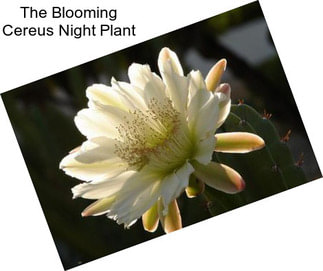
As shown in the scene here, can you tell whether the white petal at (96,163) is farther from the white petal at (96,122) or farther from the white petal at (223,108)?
the white petal at (223,108)

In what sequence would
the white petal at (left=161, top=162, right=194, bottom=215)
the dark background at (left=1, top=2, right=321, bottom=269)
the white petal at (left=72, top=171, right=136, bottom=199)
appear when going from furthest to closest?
1. the dark background at (left=1, top=2, right=321, bottom=269)
2. the white petal at (left=72, top=171, right=136, bottom=199)
3. the white petal at (left=161, top=162, right=194, bottom=215)

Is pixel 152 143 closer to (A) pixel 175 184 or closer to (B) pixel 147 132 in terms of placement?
(B) pixel 147 132

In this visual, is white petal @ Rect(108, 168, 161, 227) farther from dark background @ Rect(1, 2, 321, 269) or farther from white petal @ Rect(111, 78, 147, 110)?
Result: dark background @ Rect(1, 2, 321, 269)

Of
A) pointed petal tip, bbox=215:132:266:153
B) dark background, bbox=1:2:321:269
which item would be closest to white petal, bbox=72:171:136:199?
pointed petal tip, bbox=215:132:266:153

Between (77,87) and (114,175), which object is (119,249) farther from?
(77,87)

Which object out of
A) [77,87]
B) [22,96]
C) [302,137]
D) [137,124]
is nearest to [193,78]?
[137,124]

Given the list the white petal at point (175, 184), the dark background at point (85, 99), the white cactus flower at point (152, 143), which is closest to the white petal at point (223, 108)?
the white cactus flower at point (152, 143)

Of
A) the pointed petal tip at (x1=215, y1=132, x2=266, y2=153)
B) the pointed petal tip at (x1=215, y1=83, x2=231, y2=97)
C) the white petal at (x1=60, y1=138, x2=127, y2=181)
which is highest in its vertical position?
the pointed petal tip at (x1=215, y1=83, x2=231, y2=97)
